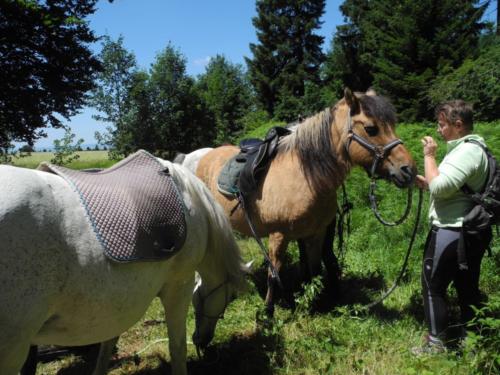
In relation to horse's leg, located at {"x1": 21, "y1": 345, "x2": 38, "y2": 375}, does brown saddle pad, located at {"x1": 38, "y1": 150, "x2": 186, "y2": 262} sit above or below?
above

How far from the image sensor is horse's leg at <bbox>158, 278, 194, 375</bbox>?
7.54 feet

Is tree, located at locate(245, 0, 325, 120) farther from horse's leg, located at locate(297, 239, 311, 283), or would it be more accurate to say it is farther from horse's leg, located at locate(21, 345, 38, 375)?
horse's leg, located at locate(21, 345, 38, 375)

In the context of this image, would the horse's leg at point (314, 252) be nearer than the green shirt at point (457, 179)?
No

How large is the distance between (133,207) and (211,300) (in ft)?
3.92

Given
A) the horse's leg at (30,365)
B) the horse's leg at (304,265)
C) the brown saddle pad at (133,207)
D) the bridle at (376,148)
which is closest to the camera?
the brown saddle pad at (133,207)

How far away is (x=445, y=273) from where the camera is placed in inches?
106

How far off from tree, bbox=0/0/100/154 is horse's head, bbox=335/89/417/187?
1657 cm

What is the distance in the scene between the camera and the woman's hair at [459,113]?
8.48 ft

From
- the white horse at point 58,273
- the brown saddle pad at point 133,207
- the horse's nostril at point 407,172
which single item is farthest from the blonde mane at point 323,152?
the brown saddle pad at point 133,207

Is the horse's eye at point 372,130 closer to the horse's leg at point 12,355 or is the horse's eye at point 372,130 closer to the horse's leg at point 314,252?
the horse's leg at point 314,252

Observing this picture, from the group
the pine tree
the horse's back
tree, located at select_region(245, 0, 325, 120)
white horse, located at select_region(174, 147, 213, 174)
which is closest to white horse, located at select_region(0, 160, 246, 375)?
the horse's back

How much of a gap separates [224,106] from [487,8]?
2302 centimetres

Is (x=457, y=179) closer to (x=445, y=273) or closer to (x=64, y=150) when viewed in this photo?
(x=445, y=273)

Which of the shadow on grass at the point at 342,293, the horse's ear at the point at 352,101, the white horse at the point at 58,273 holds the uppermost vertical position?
the horse's ear at the point at 352,101
